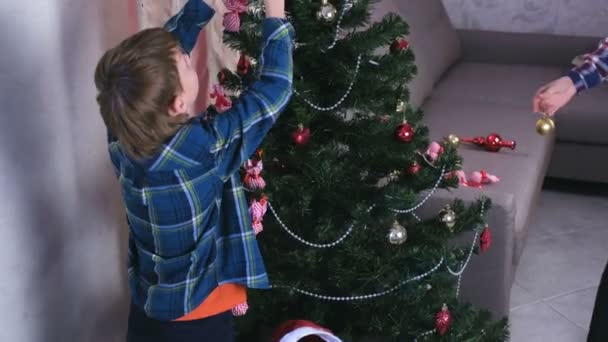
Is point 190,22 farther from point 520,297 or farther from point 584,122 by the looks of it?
point 584,122

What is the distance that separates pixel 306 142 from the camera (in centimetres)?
153

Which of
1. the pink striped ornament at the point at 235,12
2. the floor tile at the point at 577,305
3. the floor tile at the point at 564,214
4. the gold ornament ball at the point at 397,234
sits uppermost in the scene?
the pink striped ornament at the point at 235,12

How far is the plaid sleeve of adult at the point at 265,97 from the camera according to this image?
120 cm

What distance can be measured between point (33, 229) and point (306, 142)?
1.93ft

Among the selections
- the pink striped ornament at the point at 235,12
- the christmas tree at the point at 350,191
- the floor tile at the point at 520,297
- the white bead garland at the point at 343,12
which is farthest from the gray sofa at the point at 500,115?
the pink striped ornament at the point at 235,12

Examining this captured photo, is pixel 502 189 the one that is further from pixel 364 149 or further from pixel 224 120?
pixel 224 120

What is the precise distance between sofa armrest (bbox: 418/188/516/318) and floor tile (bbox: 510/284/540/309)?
0.29m

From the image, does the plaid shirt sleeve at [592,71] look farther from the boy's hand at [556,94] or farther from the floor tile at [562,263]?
the floor tile at [562,263]

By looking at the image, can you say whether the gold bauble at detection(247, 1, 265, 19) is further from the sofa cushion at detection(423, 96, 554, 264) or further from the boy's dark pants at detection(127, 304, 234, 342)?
the sofa cushion at detection(423, 96, 554, 264)

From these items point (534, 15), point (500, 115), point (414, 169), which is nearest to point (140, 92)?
point (414, 169)

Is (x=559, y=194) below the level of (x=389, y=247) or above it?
below

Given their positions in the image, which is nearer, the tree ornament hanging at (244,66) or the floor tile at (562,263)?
the tree ornament hanging at (244,66)

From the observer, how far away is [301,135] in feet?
4.93

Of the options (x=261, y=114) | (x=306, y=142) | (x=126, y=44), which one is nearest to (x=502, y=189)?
(x=306, y=142)
